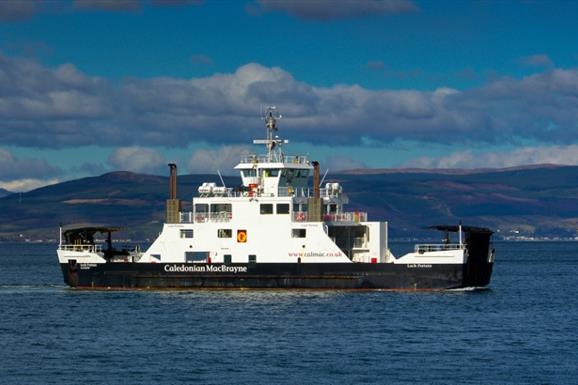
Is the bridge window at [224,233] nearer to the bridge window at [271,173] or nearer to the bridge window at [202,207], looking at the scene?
the bridge window at [202,207]

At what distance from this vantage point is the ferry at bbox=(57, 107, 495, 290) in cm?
6334

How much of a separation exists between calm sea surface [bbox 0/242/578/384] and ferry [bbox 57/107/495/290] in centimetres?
92

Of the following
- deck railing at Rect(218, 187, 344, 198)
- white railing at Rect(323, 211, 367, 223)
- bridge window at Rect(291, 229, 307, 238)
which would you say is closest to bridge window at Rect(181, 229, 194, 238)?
deck railing at Rect(218, 187, 344, 198)

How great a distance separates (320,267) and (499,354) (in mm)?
20789

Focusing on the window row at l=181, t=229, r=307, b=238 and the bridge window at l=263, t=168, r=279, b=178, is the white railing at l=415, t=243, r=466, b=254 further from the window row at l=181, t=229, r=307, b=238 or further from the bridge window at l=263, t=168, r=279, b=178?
the bridge window at l=263, t=168, r=279, b=178

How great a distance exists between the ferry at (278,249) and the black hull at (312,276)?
0.17ft

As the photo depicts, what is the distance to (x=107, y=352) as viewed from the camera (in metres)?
44.0

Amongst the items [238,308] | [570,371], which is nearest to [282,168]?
[238,308]

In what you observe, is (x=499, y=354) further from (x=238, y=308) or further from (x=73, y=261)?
(x=73, y=261)

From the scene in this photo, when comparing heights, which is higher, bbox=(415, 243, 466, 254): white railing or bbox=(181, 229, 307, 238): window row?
bbox=(181, 229, 307, 238): window row

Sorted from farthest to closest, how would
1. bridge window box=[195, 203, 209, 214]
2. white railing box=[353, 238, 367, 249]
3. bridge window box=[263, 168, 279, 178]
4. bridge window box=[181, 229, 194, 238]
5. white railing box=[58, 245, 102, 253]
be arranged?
white railing box=[58, 245, 102, 253] → white railing box=[353, 238, 367, 249] → bridge window box=[195, 203, 209, 214] → bridge window box=[181, 229, 194, 238] → bridge window box=[263, 168, 279, 178]

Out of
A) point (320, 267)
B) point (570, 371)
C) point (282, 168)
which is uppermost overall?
point (282, 168)

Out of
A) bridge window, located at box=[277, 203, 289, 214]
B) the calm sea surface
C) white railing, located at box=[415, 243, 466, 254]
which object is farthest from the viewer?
bridge window, located at box=[277, 203, 289, 214]

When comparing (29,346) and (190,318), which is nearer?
(29,346)
